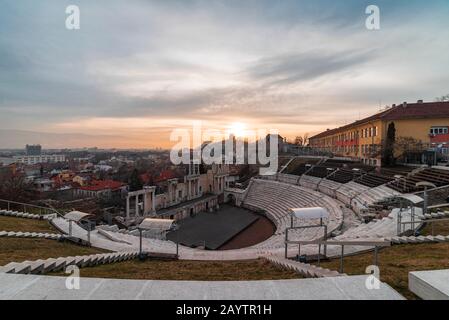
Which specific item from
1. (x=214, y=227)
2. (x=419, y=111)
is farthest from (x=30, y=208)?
(x=419, y=111)

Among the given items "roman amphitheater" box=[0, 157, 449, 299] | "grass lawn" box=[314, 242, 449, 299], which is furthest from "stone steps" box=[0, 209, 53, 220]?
"grass lawn" box=[314, 242, 449, 299]

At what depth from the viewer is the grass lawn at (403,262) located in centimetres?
495

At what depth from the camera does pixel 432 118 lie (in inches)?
1278

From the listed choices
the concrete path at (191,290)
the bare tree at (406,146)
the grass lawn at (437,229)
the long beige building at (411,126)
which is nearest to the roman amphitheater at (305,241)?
the concrete path at (191,290)

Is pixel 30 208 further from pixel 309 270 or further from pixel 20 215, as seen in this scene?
pixel 309 270

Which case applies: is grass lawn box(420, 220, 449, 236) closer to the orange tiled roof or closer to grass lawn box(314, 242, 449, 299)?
grass lawn box(314, 242, 449, 299)

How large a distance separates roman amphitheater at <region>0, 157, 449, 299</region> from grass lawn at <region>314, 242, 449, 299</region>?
0.69ft

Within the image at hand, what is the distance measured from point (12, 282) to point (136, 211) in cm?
2829

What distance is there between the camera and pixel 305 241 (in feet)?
25.6

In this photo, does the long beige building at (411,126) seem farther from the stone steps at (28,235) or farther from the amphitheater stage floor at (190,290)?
the amphitheater stage floor at (190,290)

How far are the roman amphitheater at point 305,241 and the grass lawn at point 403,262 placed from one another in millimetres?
211

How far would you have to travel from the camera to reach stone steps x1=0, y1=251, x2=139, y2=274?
5491 mm
